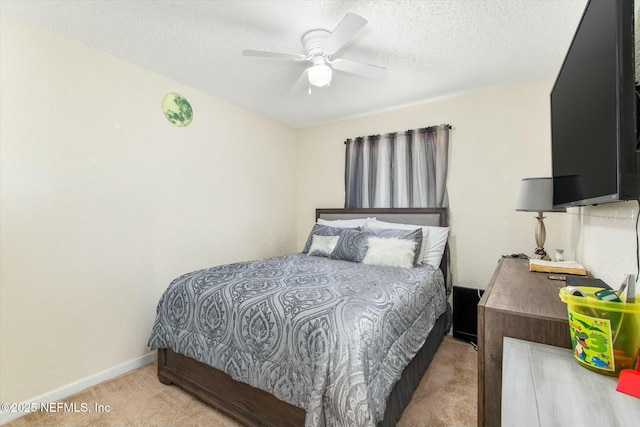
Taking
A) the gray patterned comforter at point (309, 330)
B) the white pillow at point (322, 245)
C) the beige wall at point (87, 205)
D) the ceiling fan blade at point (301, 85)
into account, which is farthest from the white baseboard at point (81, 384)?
the ceiling fan blade at point (301, 85)

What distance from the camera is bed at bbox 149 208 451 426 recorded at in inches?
47.6

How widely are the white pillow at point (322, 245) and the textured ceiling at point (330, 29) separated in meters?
1.52

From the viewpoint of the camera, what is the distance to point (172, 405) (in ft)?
5.82

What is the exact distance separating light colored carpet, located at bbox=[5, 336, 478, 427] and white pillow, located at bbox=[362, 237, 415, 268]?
0.86 m

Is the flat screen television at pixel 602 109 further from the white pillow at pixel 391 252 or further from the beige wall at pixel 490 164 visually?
the beige wall at pixel 490 164

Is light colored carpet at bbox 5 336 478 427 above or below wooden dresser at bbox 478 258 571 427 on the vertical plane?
A: below

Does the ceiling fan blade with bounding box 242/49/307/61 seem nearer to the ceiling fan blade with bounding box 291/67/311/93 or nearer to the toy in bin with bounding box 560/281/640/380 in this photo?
the ceiling fan blade with bounding box 291/67/311/93

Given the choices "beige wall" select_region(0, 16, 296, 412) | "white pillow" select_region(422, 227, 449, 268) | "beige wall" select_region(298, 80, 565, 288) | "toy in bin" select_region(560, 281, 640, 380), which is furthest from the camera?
"white pillow" select_region(422, 227, 449, 268)

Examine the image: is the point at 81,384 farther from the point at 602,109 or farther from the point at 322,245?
the point at 602,109

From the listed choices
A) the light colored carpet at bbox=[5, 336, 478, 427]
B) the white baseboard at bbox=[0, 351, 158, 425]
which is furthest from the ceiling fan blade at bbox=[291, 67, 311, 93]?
the white baseboard at bbox=[0, 351, 158, 425]

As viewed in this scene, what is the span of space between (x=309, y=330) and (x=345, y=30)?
1.59 metres

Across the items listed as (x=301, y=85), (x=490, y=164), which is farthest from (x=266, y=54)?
(x=490, y=164)

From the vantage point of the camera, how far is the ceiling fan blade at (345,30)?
145 cm

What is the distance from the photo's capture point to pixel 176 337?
181cm
